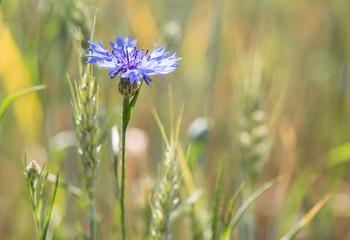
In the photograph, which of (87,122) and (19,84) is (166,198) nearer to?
(87,122)

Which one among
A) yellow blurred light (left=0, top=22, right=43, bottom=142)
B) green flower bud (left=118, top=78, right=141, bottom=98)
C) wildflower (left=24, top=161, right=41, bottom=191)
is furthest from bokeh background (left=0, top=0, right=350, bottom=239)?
wildflower (left=24, top=161, right=41, bottom=191)

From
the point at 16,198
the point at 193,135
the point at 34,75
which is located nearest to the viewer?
the point at 34,75

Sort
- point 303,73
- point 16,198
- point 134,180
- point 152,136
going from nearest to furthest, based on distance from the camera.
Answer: point 16,198 → point 134,180 → point 152,136 → point 303,73

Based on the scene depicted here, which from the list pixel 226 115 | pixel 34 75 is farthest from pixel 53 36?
pixel 226 115

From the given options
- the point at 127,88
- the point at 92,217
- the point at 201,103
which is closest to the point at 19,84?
the point at 201,103

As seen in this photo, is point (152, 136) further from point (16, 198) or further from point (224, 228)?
point (224, 228)

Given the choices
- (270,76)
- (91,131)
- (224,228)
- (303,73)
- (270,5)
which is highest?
(270,5)

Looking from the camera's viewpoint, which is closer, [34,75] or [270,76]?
[34,75]
